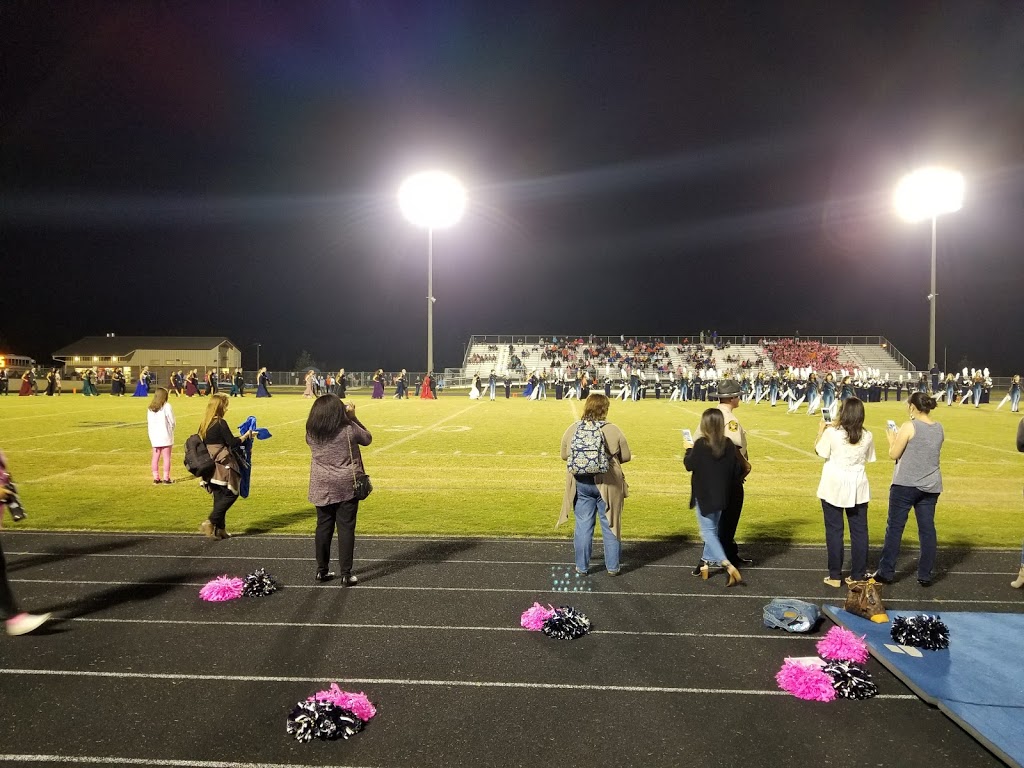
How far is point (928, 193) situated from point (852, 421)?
39.5 metres

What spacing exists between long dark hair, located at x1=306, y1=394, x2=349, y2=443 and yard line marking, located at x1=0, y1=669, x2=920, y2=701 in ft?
7.45

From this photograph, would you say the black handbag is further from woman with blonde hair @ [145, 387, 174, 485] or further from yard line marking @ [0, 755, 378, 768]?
woman with blonde hair @ [145, 387, 174, 485]

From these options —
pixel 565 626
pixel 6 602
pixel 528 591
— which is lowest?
pixel 528 591

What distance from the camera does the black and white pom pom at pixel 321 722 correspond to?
387cm

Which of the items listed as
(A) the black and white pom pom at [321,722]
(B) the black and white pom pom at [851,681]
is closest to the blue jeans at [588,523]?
(B) the black and white pom pom at [851,681]

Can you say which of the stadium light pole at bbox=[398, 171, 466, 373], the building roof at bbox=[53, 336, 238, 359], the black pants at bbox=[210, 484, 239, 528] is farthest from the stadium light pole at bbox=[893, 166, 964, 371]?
the building roof at bbox=[53, 336, 238, 359]

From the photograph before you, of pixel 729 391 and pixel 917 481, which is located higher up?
pixel 729 391

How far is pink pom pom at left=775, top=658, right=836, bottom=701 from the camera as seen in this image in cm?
441

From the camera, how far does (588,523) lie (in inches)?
267

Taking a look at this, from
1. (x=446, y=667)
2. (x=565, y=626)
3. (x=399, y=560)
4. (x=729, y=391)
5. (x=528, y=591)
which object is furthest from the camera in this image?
(x=399, y=560)

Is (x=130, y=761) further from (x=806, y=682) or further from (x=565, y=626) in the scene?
(x=806, y=682)

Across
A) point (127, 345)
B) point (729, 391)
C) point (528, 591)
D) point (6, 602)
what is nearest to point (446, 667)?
point (528, 591)

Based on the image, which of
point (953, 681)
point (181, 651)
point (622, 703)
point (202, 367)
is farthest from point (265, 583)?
point (202, 367)

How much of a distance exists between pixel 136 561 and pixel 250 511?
281 cm
